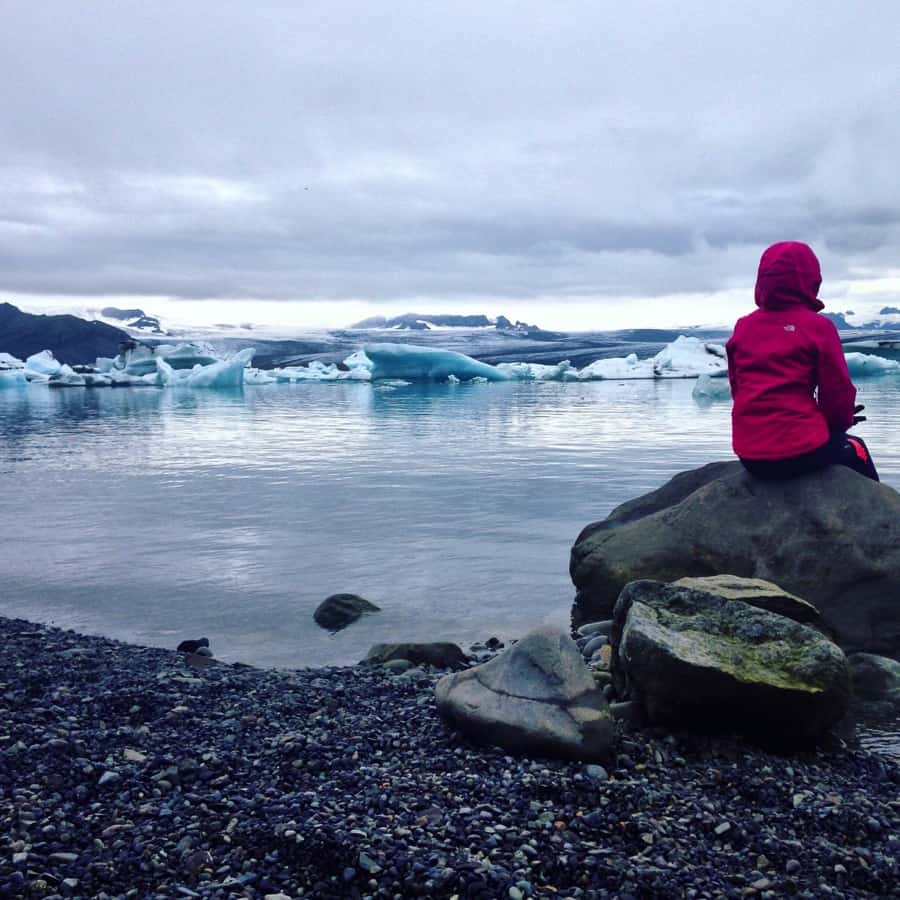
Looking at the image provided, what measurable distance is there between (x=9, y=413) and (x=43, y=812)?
31.2 meters

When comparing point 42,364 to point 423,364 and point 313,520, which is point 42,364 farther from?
point 313,520

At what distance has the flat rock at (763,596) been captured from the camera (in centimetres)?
471

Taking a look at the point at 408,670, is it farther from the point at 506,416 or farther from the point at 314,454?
the point at 506,416

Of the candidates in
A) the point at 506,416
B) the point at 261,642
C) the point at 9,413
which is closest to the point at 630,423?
the point at 506,416

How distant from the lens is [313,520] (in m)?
10.2

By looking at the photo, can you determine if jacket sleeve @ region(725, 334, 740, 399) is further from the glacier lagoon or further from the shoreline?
the shoreline

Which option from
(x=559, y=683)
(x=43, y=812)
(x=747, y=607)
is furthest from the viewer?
(x=747, y=607)

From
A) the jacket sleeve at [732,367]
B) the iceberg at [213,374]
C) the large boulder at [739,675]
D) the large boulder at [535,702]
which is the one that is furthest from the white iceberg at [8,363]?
the large boulder at [739,675]

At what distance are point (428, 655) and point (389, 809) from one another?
2318 mm

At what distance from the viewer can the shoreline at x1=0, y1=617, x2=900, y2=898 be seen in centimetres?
273

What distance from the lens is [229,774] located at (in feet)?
11.3

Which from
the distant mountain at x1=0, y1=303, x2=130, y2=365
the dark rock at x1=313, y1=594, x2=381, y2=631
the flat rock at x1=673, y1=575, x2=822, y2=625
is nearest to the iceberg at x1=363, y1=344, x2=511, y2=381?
the distant mountain at x1=0, y1=303, x2=130, y2=365

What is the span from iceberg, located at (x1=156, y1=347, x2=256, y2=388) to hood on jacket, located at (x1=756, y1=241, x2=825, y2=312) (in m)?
41.5

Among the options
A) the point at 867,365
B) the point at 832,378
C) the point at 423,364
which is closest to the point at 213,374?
the point at 423,364
